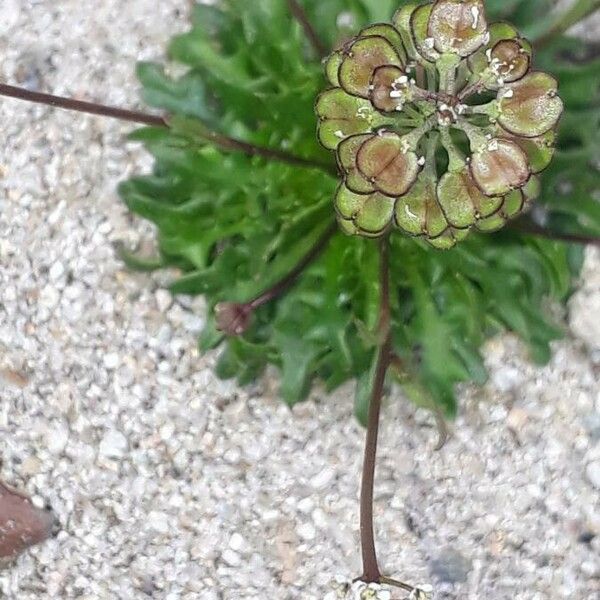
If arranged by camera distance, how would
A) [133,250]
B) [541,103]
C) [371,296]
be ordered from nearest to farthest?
[541,103] < [371,296] < [133,250]

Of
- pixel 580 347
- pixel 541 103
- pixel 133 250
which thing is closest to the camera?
pixel 541 103

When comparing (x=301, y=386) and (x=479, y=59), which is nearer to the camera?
(x=479, y=59)

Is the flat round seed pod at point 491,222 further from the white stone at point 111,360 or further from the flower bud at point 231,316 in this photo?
the white stone at point 111,360

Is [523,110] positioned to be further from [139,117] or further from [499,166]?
[139,117]

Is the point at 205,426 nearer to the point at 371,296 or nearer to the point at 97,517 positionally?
the point at 97,517

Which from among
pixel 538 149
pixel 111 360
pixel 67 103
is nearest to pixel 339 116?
pixel 538 149

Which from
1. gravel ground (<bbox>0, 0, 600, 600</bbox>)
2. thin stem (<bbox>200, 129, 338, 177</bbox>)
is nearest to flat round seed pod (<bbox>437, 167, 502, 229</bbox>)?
thin stem (<bbox>200, 129, 338, 177</bbox>)

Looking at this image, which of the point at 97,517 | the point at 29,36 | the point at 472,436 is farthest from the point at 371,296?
the point at 29,36
